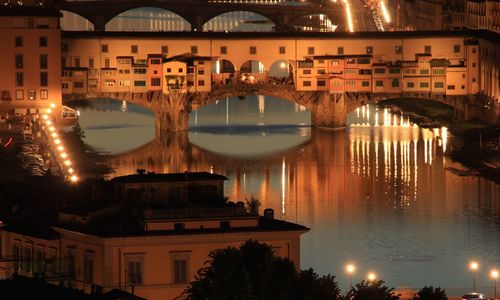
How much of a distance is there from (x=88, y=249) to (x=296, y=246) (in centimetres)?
199

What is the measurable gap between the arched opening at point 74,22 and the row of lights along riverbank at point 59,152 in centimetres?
2416

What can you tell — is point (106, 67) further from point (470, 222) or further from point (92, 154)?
point (470, 222)

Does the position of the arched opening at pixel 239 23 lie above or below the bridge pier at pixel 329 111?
above

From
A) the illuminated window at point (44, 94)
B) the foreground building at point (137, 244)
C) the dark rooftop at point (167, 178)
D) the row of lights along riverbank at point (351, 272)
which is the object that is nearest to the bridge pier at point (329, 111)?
the illuminated window at point (44, 94)

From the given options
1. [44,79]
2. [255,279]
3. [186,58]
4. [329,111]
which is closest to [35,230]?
[255,279]

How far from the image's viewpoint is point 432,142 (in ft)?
142

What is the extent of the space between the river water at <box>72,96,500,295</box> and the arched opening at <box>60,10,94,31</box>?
41.5ft

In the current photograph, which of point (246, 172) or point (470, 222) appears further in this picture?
point (246, 172)

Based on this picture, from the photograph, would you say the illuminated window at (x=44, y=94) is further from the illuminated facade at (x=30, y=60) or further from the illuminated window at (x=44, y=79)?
the illuminated window at (x=44, y=79)

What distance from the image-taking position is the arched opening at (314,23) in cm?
7500

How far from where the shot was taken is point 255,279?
1797 cm

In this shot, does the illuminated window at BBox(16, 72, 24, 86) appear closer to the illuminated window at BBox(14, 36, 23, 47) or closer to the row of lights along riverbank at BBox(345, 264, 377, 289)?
the illuminated window at BBox(14, 36, 23, 47)

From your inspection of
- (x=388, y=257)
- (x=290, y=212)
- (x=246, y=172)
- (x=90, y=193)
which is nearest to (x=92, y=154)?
(x=246, y=172)

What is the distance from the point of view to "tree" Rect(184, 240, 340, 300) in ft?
56.5
